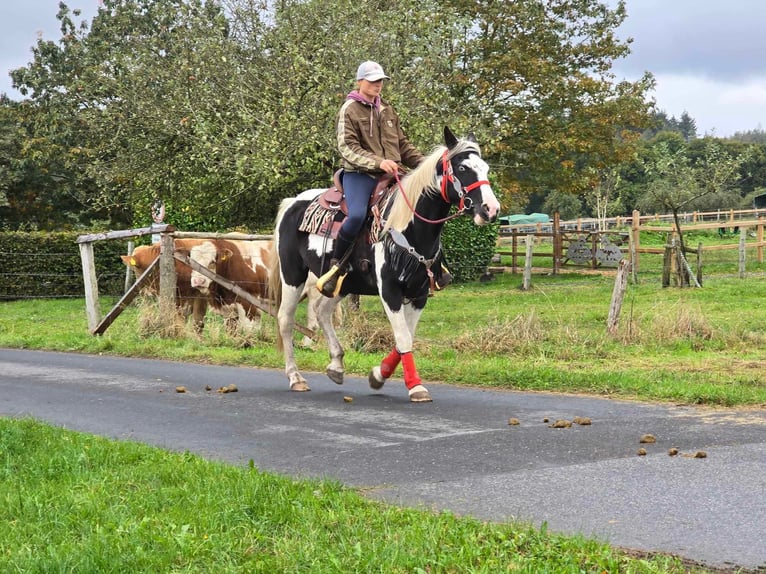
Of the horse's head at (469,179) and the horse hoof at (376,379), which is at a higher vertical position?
the horse's head at (469,179)

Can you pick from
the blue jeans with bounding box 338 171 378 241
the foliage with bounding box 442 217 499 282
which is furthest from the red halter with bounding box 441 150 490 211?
the foliage with bounding box 442 217 499 282

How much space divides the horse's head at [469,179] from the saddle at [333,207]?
2.81ft

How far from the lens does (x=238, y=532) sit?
15.7 feet

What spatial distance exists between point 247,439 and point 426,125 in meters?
12.1

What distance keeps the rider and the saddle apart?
88mm

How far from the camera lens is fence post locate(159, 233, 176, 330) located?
16031 mm

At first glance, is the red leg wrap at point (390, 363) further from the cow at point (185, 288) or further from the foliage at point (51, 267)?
the foliage at point (51, 267)

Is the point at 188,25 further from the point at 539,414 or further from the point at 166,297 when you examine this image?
the point at 539,414

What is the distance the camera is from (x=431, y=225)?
9.05 m

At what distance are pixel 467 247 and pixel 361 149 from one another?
22.9 metres

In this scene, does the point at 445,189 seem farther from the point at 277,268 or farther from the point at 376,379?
the point at 277,268

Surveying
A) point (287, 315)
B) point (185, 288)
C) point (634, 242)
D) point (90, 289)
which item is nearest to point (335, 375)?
point (287, 315)

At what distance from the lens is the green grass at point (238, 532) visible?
4.21 metres

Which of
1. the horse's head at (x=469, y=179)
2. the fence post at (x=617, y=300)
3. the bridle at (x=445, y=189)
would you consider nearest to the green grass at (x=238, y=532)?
the horse's head at (x=469, y=179)
